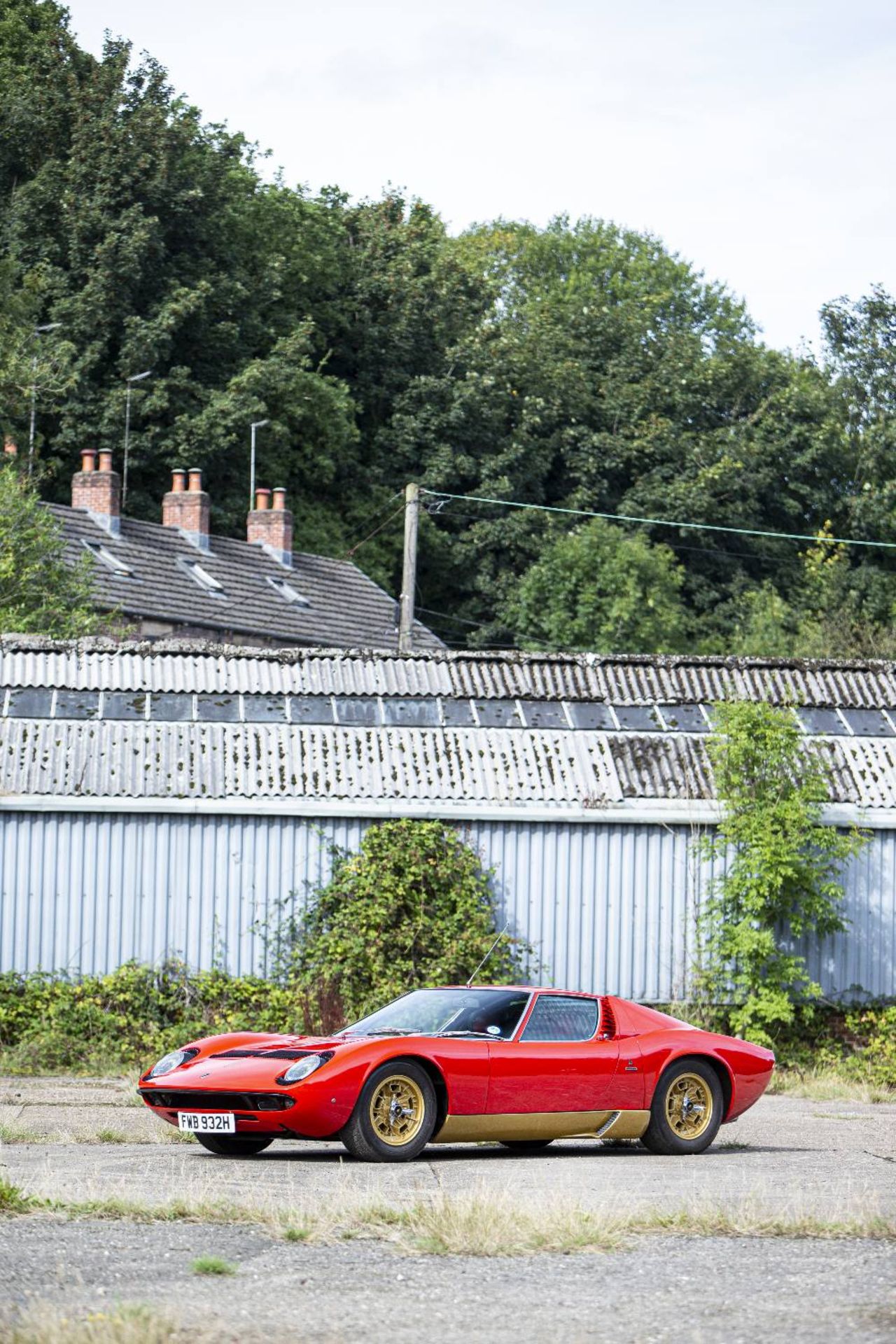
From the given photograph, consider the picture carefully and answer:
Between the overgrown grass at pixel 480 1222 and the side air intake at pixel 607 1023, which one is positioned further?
the side air intake at pixel 607 1023

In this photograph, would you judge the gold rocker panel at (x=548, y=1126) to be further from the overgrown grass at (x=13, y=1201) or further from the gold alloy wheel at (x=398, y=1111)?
the overgrown grass at (x=13, y=1201)

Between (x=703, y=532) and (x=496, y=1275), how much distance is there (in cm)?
5113

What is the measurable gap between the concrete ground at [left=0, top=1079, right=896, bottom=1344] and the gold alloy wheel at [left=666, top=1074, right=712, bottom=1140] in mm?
516

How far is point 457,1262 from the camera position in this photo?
25.5ft

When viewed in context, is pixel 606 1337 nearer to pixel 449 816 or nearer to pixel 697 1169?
pixel 697 1169

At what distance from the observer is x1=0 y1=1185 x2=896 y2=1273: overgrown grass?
812cm

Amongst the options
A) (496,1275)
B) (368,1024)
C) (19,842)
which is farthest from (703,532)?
(496,1275)

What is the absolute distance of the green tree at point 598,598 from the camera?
165ft

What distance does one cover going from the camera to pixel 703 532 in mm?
57562

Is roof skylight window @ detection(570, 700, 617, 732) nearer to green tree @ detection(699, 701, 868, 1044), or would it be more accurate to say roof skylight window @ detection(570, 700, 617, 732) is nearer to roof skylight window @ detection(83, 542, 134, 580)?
green tree @ detection(699, 701, 868, 1044)

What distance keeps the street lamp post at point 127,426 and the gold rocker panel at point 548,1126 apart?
36.3 metres

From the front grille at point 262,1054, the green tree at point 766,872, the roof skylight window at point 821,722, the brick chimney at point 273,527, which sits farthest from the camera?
the brick chimney at point 273,527

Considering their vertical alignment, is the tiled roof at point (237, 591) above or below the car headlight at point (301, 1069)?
above

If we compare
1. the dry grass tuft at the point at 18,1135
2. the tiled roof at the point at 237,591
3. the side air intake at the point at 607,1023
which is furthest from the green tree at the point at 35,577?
the side air intake at the point at 607,1023
